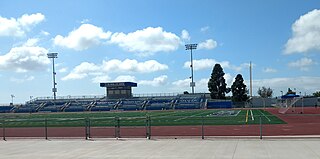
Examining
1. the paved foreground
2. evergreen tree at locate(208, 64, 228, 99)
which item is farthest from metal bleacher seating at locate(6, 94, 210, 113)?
the paved foreground

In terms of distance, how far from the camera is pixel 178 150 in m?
16.0

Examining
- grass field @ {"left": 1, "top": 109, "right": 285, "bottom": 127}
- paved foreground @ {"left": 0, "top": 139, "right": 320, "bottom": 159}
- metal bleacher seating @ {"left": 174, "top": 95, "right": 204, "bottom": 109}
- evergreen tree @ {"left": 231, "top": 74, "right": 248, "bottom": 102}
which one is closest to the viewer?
paved foreground @ {"left": 0, "top": 139, "right": 320, "bottom": 159}

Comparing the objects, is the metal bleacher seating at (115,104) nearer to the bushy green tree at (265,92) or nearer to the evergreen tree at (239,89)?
the evergreen tree at (239,89)

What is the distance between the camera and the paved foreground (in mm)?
14353

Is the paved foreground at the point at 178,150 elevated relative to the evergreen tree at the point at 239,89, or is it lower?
lower

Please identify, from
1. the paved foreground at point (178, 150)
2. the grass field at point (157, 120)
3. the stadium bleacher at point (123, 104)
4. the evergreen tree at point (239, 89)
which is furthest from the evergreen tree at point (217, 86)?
the paved foreground at point (178, 150)

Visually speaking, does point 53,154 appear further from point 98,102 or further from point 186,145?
point 98,102

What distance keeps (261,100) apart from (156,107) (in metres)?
26.8

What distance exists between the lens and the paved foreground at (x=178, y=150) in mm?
14353

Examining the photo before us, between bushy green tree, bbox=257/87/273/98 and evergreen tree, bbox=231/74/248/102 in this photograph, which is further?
bushy green tree, bbox=257/87/273/98

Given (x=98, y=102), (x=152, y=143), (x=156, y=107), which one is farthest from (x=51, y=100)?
(x=152, y=143)

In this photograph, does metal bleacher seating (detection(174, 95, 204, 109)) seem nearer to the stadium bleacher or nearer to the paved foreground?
the stadium bleacher

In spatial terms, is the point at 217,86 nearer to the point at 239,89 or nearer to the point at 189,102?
the point at 239,89

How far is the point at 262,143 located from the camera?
Result: 17.3 metres
